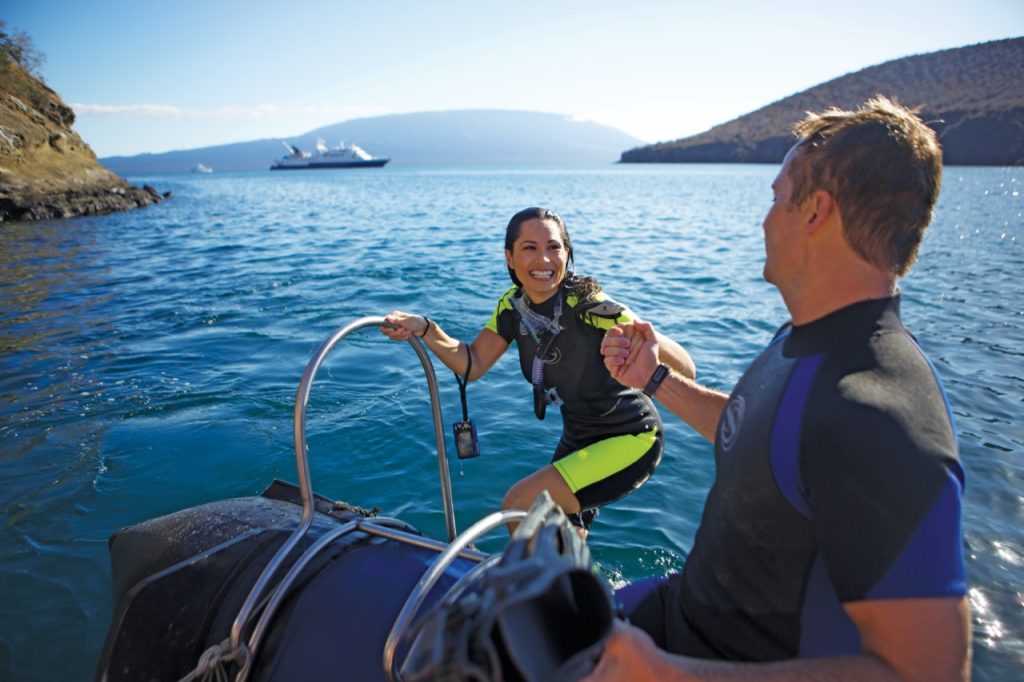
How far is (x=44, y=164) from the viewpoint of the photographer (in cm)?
2916

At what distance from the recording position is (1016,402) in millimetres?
6176

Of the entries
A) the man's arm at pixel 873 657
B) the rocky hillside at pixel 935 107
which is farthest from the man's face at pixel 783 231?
the rocky hillside at pixel 935 107

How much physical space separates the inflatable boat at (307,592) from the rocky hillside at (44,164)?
2993cm

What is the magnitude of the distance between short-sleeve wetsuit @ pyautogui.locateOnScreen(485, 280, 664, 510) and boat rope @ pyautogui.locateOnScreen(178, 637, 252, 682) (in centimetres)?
187

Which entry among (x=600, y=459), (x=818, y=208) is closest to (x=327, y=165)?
(x=600, y=459)

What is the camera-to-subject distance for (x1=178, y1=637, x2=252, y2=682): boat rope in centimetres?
182

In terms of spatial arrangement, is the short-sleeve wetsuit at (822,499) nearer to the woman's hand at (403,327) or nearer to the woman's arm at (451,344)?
the woman's hand at (403,327)

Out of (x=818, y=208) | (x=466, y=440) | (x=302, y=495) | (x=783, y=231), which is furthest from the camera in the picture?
(x=466, y=440)

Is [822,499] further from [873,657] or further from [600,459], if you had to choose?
[600,459]

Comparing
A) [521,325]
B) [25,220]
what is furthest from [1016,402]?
[25,220]

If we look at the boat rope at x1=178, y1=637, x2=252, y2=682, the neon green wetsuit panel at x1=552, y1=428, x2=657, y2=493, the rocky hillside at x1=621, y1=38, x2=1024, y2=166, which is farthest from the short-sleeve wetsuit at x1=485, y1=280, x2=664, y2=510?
the rocky hillside at x1=621, y1=38, x2=1024, y2=166

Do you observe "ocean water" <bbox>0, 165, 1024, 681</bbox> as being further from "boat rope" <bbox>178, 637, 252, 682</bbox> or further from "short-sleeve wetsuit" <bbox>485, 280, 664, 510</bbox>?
"boat rope" <bbox>178, 637, 252, 682</bbox>

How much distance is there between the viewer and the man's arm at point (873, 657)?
1.13 m

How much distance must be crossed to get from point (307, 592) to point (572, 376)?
6.33 feet
